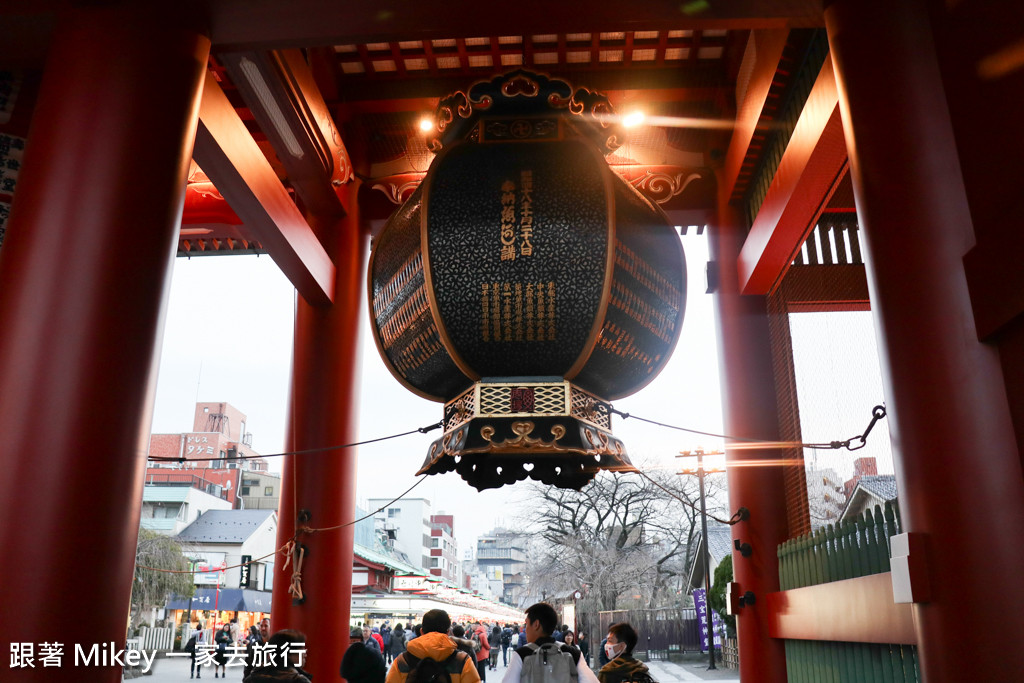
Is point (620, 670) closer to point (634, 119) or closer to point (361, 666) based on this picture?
point (361, 666)

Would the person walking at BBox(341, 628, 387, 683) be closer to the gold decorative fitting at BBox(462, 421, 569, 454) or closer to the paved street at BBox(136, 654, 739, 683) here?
the gold decorative fitting at BBox(462, 421, 569, 454)

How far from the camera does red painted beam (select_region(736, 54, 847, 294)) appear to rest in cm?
416

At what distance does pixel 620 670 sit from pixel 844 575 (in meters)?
1.57

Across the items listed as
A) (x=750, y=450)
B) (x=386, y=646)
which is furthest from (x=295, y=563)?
(x=386, y=646)

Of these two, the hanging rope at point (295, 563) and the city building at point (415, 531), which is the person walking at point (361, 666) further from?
the city building at point (415, 531)

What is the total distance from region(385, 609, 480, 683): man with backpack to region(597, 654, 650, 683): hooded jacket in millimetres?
573

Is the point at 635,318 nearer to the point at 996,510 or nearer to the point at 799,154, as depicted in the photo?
the point at 996,510

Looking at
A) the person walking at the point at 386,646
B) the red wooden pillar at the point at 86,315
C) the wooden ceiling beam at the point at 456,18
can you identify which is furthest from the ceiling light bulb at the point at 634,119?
the person walking at the point at 386,646

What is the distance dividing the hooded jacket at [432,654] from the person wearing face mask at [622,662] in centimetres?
59

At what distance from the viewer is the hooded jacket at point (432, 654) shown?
3420mm

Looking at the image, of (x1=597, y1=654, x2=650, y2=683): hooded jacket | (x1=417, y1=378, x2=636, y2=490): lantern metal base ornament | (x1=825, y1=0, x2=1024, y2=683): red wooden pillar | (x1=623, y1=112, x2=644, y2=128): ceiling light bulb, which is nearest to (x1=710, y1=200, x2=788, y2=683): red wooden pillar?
(x1=623, y1=112, x2=644, y2=128): ceiling light bulb

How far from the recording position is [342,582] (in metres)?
5.64

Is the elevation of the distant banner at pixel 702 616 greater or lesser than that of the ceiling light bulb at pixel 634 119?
lesser

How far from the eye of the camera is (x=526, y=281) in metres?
2.10
